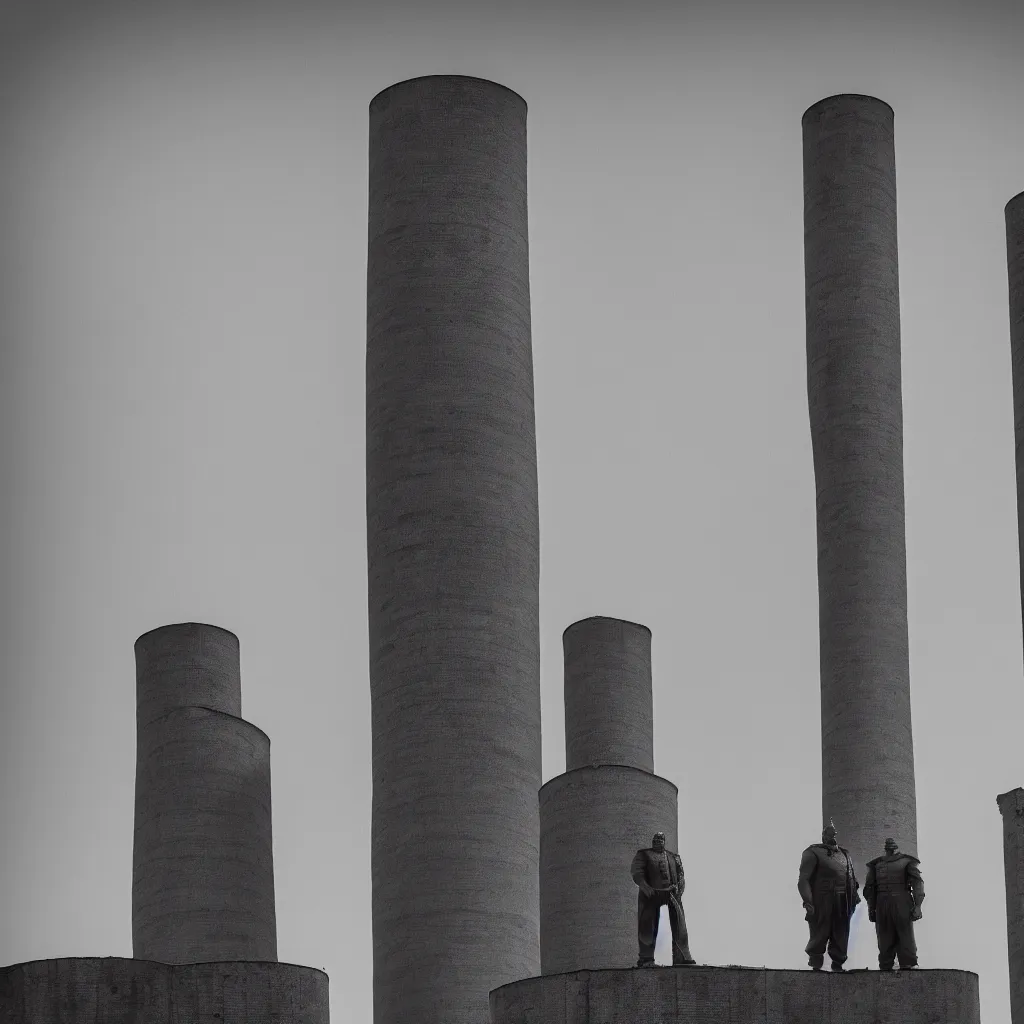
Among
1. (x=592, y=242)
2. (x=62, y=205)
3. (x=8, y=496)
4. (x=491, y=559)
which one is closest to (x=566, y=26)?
(x=592, y=242)

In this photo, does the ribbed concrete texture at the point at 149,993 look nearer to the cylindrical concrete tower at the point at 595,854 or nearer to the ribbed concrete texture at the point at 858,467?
the cylindrical concrete tower at the point at 595,854

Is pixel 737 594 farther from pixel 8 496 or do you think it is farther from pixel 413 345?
pixel 413 345

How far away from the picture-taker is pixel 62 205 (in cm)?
4166

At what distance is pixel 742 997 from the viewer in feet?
71.8

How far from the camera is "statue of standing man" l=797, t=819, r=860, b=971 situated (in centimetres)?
2353

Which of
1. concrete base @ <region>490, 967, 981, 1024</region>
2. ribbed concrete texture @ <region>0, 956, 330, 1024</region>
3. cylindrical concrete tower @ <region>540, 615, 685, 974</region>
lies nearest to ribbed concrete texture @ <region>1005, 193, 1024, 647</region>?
cylindrical concrete tower @ <region>540, 615, 685, 974</region>

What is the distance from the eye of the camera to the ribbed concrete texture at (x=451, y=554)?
2833 centimetres

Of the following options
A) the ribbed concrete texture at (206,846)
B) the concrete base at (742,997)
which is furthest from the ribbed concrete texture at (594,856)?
the concrete base at (742,997)

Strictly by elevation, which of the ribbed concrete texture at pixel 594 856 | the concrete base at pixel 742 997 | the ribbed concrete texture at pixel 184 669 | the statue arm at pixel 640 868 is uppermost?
the ribbed concrete texture at pixel 184 669

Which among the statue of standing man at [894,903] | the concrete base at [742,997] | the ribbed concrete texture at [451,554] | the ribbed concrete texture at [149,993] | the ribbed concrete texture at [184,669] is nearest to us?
the concrete base at [742,997]

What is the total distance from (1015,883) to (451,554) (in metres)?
7.82

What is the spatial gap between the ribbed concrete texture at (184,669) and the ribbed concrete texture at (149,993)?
43.9 ft

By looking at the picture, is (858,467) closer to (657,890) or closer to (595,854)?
(595,854)

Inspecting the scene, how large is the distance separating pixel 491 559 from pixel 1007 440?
19.4 m
